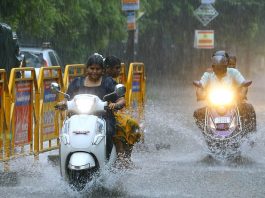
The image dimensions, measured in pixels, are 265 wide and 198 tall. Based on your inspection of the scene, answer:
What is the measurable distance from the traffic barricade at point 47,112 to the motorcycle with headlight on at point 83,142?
3.42m

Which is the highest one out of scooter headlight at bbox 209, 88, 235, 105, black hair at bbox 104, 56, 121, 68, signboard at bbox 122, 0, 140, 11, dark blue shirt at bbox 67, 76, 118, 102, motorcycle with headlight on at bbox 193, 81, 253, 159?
signboard at bbox 122, 0, 140, 11

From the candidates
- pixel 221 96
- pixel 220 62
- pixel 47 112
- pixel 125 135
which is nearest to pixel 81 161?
pixel 125 135

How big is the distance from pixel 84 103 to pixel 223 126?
3795 millimetres

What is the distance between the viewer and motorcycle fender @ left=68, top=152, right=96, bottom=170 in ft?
30.1

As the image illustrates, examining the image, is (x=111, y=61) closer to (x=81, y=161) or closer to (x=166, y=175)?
(x=166, y=175)

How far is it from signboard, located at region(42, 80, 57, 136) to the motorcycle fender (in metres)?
4.09

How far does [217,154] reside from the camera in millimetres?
13141

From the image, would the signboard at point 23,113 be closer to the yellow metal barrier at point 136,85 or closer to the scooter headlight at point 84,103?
the scooter headlight at point 84,103

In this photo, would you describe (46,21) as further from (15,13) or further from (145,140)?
(145,140)

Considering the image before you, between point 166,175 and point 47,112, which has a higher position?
point 47,112

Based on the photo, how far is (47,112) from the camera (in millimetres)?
13516

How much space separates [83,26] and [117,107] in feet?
71.1

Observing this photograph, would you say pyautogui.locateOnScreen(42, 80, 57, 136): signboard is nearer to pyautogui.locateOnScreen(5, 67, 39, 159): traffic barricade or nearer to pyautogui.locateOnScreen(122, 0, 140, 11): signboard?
pyautogui.locateOnScreen(5, 67, 39, 159): traffic barricade

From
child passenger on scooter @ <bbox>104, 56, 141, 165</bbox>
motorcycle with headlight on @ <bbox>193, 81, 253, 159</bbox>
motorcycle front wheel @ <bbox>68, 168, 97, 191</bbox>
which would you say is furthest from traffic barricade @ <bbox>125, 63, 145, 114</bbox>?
motorcycle front wheel @ <bbox>68, 168, 97, 191</bbox>
